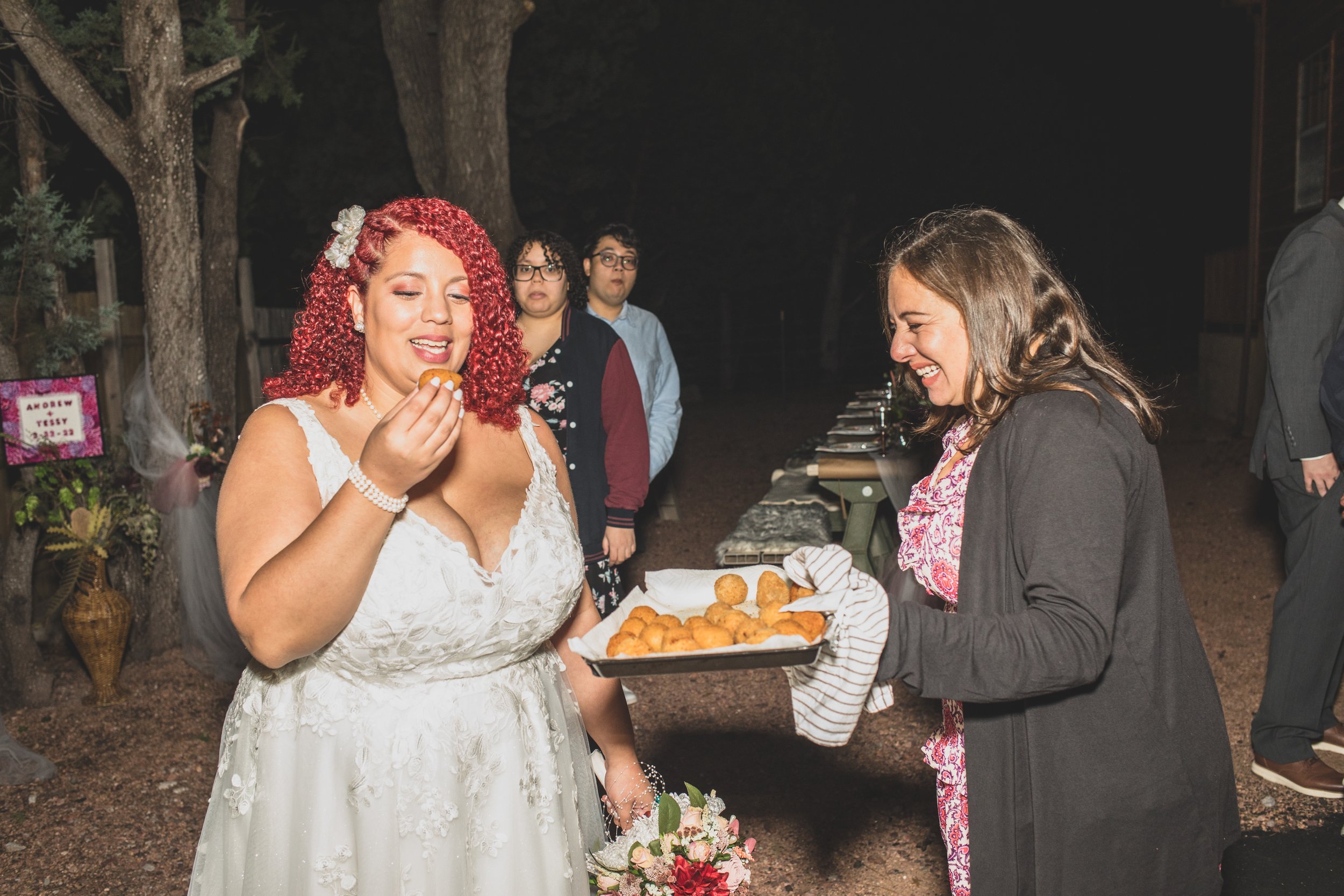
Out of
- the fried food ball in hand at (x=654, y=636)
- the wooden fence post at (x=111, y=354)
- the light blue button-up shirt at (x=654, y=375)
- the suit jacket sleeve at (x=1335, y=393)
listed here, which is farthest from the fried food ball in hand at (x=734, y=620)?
the wooden fence post at (x=111, y=354)

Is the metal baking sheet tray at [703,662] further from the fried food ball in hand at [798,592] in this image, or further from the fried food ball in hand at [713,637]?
the fried food ball in hand at [798,592]

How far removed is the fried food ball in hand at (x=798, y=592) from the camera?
1993 mm

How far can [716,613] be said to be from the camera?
2029 mm

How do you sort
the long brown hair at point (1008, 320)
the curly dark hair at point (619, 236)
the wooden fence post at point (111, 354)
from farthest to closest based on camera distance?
the wooden fence post at point (111, 354)
the curly dark hair at point (619, 236)
the long brown hair at point (1008, 320)

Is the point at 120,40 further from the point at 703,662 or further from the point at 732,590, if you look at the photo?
the point at 703,662

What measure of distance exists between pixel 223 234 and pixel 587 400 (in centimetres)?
562

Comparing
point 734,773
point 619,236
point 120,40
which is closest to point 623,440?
point 734,773

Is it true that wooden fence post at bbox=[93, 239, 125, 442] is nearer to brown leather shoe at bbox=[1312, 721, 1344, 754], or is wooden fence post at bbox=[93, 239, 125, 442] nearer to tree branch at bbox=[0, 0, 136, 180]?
tree branch at bbox=[0, 0, 136, 180]

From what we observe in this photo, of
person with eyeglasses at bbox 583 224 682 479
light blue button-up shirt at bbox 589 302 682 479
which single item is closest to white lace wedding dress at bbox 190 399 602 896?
person with eyeglasses at bbox 583 224 682 479

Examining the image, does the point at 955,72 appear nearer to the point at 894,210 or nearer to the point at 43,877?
the point at 894,210

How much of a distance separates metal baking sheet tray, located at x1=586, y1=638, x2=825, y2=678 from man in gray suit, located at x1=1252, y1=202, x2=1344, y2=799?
3364 millimetres

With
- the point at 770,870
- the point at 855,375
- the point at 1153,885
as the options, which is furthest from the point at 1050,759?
the point at 855,375

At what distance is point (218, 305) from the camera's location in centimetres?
895

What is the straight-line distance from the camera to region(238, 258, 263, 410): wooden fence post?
31.9 feet
